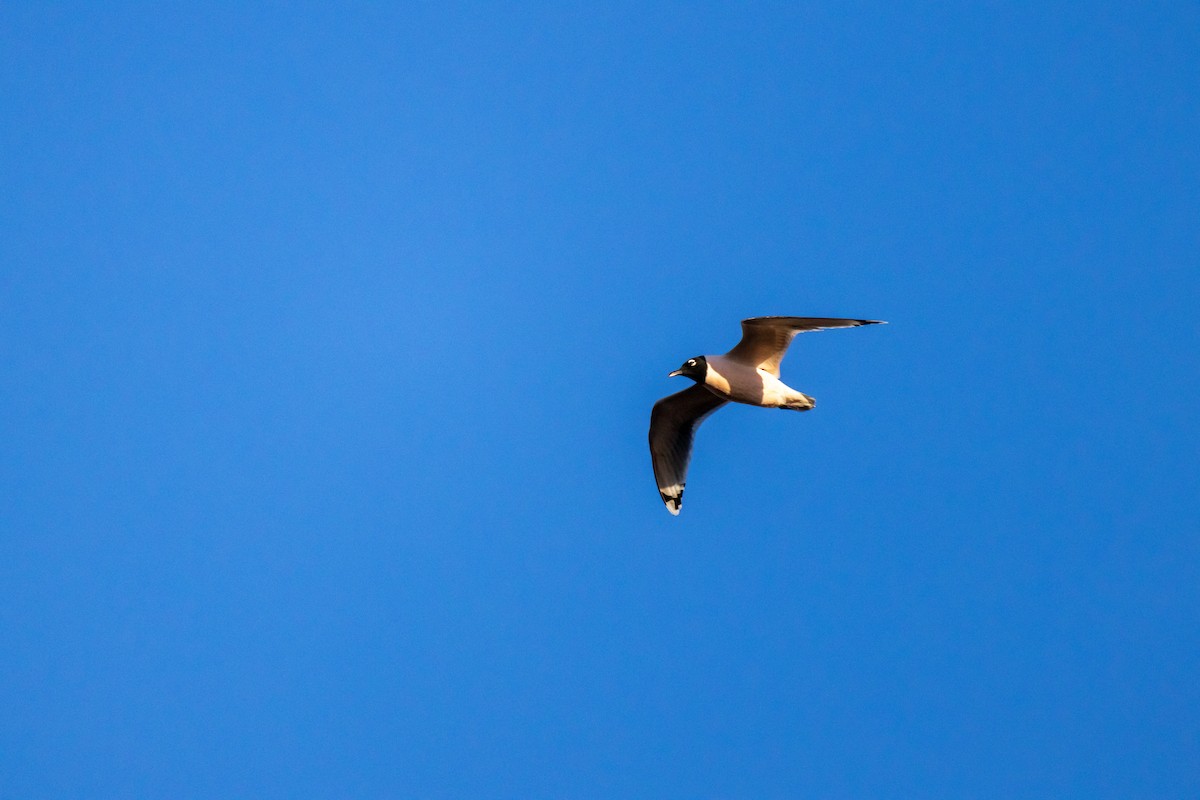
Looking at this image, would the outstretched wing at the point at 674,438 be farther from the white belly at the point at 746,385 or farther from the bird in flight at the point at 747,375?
the white belly at the point at 746,385

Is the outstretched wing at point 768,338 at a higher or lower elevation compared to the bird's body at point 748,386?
higher

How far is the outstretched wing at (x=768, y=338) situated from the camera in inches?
517

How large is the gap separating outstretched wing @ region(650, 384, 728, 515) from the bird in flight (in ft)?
0.05

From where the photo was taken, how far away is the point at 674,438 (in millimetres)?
15430

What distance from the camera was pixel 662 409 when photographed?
15008mm

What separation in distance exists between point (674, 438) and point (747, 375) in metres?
2.06

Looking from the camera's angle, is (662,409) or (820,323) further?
(662,409)

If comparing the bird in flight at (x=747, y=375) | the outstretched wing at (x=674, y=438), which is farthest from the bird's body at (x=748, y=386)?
the outstretched wing at (x=674, y=438)

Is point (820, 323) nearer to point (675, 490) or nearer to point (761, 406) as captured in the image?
point (761, 406)

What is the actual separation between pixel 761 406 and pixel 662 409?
1646mm

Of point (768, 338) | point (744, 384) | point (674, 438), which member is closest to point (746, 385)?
point (744, 384)

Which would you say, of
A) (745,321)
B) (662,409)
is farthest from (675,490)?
(745,321)

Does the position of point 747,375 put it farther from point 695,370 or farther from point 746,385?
point 695,370

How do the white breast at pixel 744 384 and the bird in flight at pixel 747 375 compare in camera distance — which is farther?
the white breast at pixel 744 384
